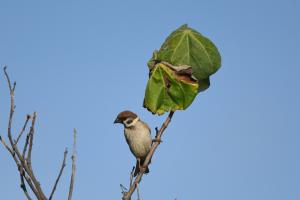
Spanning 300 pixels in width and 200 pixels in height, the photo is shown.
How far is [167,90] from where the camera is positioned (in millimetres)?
4520

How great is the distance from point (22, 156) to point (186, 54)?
1967mm

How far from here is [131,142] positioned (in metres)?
8.77

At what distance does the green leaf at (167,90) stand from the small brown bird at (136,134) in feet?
13.5

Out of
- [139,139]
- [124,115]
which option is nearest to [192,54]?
[124,115]

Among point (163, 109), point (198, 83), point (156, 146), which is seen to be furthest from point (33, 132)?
point (198, 83)

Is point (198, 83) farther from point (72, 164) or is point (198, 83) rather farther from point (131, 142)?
point (131, 142)

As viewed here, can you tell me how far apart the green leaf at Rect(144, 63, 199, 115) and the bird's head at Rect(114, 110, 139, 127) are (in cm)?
410

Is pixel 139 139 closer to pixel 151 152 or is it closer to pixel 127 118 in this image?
pixel 127 118

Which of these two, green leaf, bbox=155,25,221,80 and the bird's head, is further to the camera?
the bird's head

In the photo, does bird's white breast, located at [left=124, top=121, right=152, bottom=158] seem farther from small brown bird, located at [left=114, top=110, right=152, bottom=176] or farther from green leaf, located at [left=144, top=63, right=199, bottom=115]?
green leaf, located at [left=144, top=63, right=199, bottom=115]

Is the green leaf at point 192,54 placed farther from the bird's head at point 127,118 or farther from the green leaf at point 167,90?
the bird's head at point 127,118

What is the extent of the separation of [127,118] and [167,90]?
4.20 metres

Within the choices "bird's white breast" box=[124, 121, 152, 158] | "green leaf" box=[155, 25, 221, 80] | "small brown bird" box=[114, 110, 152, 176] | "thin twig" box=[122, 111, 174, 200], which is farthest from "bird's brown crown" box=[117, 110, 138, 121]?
"thin twig" box=[122, 111, 174, 200]

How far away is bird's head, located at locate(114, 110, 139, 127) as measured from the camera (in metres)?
8.57
